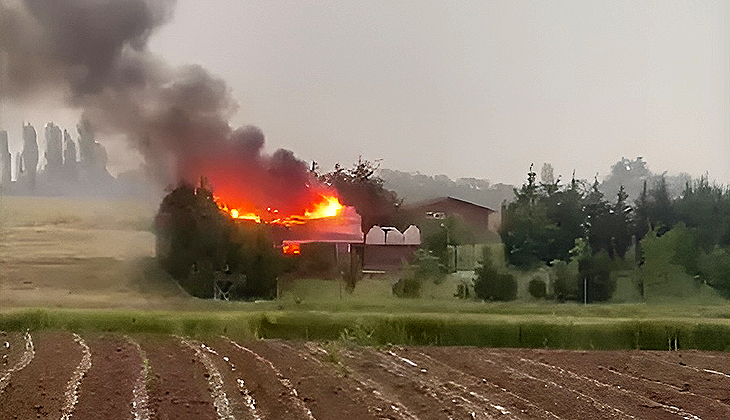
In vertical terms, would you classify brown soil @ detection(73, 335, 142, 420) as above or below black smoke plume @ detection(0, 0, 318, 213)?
below

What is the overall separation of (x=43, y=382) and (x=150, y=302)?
0.32m

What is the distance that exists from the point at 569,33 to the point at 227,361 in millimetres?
1259

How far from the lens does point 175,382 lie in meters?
1.76

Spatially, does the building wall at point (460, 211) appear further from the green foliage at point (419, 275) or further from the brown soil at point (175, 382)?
the brown soil at point (175, 382)

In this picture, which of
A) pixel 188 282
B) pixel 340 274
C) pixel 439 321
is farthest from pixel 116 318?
pixel 439 321

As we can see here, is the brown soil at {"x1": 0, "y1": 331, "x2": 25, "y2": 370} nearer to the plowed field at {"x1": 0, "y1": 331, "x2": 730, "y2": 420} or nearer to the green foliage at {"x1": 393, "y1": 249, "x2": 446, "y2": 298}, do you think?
the plowed field at {"x1": 0, "y1": 331, "x2": 730, "y2": 420}

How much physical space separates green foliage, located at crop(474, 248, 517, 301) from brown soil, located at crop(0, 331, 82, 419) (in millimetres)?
1039

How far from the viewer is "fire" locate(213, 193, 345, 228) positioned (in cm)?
194

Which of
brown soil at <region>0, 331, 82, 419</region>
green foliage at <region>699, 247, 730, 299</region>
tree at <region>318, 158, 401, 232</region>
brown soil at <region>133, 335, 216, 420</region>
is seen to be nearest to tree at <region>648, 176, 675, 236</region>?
green foliage at <region>699, 247, 730, 299</region>

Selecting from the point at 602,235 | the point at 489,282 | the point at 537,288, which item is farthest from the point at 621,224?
the point at 489,282

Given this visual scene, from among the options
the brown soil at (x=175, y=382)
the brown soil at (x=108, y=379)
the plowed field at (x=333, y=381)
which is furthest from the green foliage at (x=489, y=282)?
the brown soil at (x=108, y=379)

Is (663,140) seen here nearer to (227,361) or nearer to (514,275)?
(514,275)

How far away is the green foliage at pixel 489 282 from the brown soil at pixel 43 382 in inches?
40.9

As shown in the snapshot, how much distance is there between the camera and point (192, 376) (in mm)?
1780
